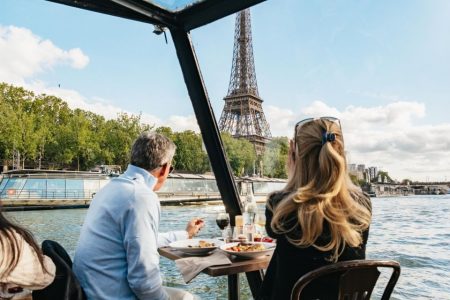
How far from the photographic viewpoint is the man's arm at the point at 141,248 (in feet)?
4.28

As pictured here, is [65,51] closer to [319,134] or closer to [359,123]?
[359,123]

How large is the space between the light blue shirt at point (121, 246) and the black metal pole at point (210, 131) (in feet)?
5.92

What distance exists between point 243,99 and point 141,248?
13.6 m

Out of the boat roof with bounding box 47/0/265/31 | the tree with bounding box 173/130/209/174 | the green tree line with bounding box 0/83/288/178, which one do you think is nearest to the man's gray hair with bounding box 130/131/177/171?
the boat roof with bounding box 47/0/265/31

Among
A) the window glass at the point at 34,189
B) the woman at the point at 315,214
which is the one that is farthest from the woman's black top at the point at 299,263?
the window glass at the point at 34,189

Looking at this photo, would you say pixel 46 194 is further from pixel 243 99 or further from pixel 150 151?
pixel 150 151

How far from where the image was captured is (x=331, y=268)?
3.46ft

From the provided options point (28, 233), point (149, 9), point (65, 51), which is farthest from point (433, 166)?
point (65, 51)

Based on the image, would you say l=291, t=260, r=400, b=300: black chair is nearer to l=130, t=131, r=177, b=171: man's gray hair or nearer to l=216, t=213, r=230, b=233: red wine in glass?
l=130, t=131, r=177, b=171: man's gray hair

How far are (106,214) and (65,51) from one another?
25293mm

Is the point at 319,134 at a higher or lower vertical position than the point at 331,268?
higher

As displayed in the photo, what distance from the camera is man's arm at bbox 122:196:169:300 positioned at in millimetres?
1304

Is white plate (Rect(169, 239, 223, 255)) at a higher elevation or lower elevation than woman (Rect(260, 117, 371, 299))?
lower

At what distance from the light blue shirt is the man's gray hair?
0.57 ft
